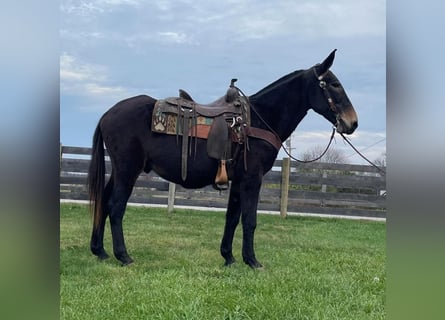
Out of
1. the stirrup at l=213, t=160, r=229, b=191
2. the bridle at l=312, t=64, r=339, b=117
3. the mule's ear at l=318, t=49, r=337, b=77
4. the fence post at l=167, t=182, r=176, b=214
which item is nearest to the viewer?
the mule's ear at l=318, t=49, r=337, b=77

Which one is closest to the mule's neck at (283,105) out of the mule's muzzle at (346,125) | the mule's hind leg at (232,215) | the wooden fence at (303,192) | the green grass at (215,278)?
the mule's muzzle at (346,125)

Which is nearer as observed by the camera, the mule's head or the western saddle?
the mule's head

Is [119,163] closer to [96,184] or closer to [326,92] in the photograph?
[96,184]

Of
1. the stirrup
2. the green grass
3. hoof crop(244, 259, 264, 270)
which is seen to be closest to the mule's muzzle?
the stirrup

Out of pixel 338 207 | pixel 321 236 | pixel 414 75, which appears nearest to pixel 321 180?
pixel 338 207

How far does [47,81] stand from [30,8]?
0.15m

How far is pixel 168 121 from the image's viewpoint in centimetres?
377

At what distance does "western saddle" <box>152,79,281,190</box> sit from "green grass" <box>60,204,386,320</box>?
0.94m

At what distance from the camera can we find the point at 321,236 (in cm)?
600

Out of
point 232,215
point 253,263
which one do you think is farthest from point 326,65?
point 253,263

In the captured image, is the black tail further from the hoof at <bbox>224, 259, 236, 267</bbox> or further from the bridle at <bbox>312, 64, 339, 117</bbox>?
the bridle at <bbox>312, 64, 339, 117</bbox>

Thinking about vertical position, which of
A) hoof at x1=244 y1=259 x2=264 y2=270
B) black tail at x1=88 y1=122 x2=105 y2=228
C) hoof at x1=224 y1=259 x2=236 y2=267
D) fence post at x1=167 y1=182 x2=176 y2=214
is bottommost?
hoof at x1=224 y1=259 x2=236 y2=267

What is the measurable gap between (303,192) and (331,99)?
512 centimetres

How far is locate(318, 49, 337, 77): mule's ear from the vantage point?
3445mm
